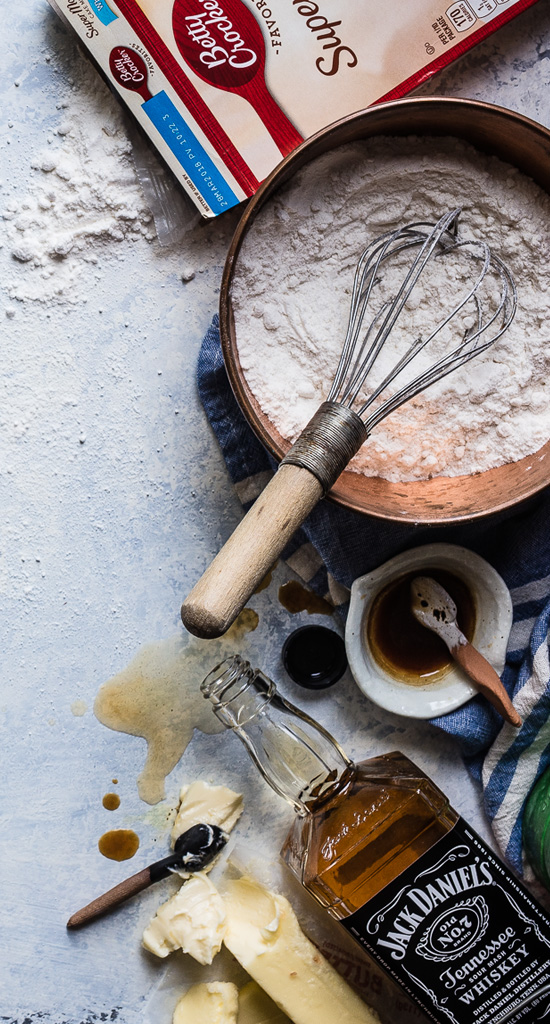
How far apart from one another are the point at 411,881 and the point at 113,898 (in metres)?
0.36

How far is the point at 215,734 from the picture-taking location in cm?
92

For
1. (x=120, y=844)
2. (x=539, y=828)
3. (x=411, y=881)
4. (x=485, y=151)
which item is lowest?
(x=539, y=828)

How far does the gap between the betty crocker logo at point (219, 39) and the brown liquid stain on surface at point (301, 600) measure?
583 millimetres

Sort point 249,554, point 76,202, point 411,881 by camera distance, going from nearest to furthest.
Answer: point 249,554 → point 411,881 → point 76,202

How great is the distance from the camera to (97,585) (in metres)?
0.92

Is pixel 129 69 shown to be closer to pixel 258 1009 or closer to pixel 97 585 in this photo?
pixel 97 585

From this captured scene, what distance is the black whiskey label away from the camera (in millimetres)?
780

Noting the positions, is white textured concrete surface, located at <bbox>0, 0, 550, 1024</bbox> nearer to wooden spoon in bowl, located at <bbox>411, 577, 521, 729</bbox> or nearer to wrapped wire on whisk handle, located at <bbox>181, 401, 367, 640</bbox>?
wooden spoon in bowl, located at <bbox>411, 577, 521, 729</bbox>

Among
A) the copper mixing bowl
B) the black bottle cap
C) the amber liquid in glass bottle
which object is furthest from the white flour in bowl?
the amber liquid in glass bottle

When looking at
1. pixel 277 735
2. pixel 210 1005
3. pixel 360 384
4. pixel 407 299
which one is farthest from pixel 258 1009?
pixel 407 299

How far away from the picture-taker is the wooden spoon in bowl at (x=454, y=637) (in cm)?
85

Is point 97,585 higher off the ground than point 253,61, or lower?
lower

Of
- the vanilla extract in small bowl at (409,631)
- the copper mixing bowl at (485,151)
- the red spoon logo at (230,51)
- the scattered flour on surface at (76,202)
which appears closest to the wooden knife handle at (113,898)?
the vanilla extract in small bowl at (409,631)

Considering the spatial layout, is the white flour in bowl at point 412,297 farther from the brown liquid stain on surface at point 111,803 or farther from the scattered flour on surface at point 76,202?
the brown liquid stain on surface at point 111,803
